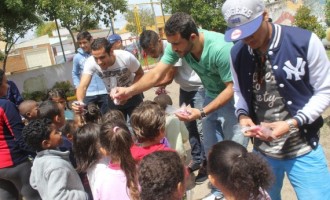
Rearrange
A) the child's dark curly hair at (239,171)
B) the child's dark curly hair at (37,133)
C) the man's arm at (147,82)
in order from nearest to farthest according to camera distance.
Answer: the child's dark curly hair at (239,171) → the child's dark curly hair at (37,133) → the man's arm at (147,82)

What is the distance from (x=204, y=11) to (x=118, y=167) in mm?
21528

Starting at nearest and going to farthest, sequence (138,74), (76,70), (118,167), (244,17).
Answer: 1. (244,17)
2. (118,167)
3. (138,74)
4. (76,70)

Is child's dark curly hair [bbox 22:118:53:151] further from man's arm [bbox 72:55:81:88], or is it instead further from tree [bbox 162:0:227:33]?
tree [bbox 162:0:227:33]

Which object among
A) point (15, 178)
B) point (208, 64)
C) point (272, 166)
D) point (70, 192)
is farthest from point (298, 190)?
point (15, 178)

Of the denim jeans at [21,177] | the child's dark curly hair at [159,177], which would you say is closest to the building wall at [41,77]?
the denim jeans at [21,177]

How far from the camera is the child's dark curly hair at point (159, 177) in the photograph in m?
1.98

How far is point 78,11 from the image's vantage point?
46.5 feet

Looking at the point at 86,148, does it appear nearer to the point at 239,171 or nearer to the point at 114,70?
the point at 239,171

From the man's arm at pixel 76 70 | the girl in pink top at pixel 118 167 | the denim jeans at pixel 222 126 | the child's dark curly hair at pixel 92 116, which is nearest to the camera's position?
the girl in pink top at pixel 118 167

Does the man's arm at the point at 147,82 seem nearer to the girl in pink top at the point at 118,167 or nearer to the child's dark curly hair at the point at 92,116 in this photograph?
the girl in pink top at the point at 118,167

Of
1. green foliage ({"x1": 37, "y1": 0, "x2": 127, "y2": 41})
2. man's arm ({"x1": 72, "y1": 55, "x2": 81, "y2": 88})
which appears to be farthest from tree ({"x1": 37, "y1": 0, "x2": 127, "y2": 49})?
man's arm ({"x1": 72, "y1": 55, "x2": 81, "y2": 88})

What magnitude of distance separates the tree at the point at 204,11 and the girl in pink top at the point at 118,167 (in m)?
21.2

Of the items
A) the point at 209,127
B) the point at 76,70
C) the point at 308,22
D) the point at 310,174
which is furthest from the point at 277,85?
the point at 308,22

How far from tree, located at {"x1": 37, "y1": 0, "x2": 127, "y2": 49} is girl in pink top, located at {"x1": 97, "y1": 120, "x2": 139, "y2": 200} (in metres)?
10.5
